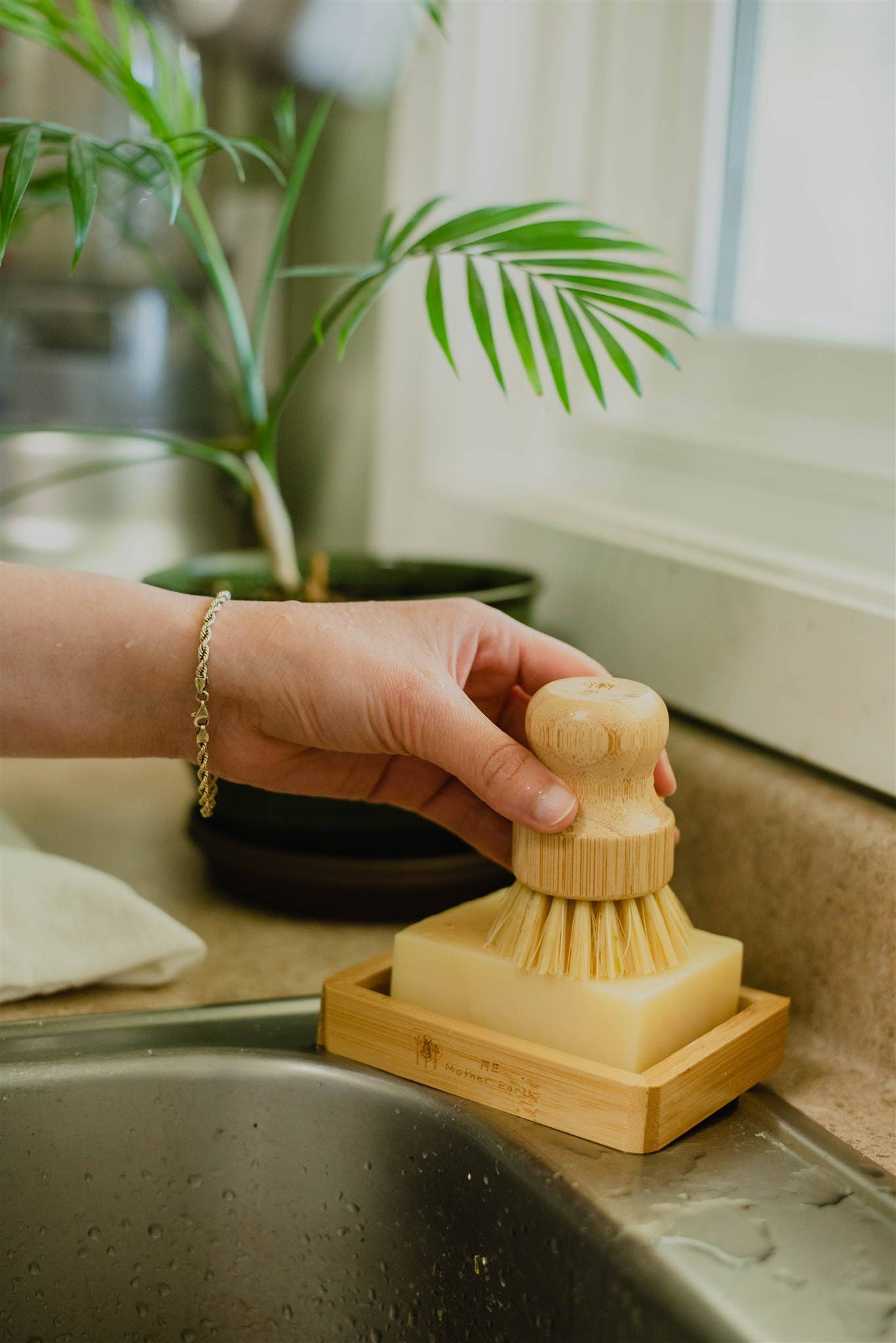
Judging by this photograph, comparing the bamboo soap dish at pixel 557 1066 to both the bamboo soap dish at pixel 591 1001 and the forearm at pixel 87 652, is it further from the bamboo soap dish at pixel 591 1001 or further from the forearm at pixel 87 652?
the forearm at pixel 87 652

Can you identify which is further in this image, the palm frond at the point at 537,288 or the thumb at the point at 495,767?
the palm frond at the point at 537,288

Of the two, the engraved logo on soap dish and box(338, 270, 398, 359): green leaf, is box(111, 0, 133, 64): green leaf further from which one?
the engraved logo on soap dish

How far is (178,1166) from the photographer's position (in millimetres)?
578

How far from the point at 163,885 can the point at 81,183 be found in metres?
0.41

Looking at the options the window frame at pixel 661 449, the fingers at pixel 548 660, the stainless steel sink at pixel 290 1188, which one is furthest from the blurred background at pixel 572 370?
the stainless steel sink at pixel 290 1188

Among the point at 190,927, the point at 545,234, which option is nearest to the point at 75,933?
the point at 190,927

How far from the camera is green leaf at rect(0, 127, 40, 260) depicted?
599 millimetres

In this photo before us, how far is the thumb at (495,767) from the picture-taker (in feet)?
1.70

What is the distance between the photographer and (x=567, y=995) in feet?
1.73

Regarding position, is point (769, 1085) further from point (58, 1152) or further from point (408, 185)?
point (408, 185)

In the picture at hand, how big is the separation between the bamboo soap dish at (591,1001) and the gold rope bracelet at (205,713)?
0.14m

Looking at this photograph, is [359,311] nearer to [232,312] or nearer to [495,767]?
[232,312]

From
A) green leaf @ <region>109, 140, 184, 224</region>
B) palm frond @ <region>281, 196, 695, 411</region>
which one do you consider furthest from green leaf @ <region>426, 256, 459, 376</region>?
green leaf @ <region>109, 140, 184, 224</region>

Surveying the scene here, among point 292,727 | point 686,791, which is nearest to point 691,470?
point 686,791
